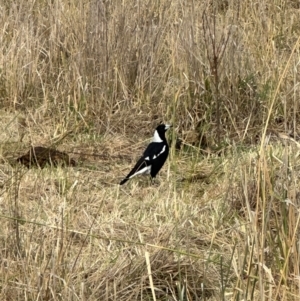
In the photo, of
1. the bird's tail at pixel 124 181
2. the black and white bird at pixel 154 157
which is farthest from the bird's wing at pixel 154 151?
the bird's tail at pixel 124 181

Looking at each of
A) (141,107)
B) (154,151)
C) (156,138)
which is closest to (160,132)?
(156,138)

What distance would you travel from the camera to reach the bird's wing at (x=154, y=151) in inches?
168

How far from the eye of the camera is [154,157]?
4.28 meters

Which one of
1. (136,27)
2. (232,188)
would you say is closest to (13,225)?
(232,188)

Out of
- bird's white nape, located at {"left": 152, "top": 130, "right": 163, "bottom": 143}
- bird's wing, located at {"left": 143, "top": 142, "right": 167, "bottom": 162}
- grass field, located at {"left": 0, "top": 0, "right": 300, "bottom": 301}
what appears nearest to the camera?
grass field, located at {"left": 0, "top": 0, "right": 300, "bottom": 301}

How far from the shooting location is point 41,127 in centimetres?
486

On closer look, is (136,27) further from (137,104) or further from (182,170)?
(182,170)

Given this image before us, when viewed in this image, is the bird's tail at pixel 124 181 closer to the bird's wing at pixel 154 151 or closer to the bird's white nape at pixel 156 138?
the bird's wing at pixel 154 151

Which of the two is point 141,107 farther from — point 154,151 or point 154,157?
point 154,157

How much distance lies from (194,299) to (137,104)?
7.87ft

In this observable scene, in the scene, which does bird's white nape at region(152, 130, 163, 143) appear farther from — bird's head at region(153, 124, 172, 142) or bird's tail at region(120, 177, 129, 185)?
bird's tail at region(120, 177, 129, 185)

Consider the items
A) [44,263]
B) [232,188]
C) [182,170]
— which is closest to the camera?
[44,263]

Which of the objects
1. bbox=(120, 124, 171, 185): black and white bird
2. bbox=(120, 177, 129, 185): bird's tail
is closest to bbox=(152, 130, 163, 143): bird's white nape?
bbox=(120, 124, 171, 185): black and white bird

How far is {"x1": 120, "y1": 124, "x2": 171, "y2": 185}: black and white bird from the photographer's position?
4.18 m
